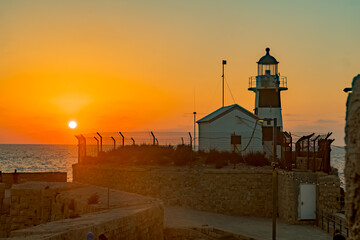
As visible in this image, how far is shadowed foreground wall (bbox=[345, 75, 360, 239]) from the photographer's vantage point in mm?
3682

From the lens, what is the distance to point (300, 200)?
63.9ft

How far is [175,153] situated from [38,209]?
1127 centimetres

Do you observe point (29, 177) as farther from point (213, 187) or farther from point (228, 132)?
point (228, 132)

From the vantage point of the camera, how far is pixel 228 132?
30109mm

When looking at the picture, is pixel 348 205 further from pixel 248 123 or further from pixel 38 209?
pixel 248 123

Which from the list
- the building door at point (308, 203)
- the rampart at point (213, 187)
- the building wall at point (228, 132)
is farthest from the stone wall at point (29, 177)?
the building door at point (308, 203)

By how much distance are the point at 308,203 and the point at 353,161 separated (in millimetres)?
16769

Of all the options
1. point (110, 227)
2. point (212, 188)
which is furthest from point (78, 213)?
point (212, 188)

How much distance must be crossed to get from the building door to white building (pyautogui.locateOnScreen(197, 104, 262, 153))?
397 inches

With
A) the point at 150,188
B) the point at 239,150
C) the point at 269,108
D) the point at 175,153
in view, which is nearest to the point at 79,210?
the point at 150,188

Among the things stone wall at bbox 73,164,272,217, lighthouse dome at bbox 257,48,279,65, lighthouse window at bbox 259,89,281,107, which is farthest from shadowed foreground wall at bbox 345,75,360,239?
lighthouse dome at bbox 257,48,279,65

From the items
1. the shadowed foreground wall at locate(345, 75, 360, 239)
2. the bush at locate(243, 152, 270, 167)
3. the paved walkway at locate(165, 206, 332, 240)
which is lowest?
the paved walkway at locate(165, 206, 332, 240)

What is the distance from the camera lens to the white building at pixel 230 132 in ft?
98.1

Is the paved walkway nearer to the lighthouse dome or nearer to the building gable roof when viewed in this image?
the building gable roof
